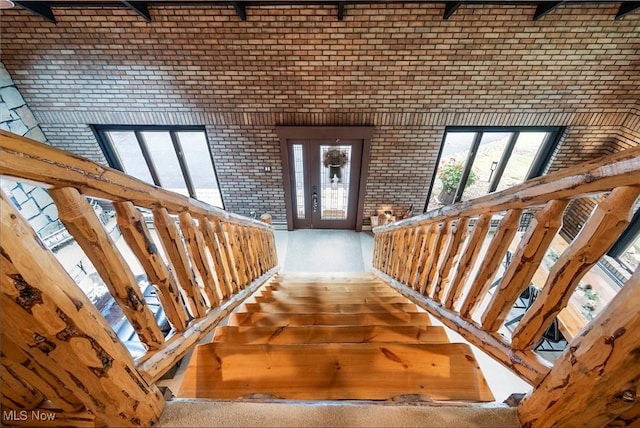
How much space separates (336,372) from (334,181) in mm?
4261

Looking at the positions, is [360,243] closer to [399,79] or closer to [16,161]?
[399,79]

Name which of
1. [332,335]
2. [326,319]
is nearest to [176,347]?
[332,335]

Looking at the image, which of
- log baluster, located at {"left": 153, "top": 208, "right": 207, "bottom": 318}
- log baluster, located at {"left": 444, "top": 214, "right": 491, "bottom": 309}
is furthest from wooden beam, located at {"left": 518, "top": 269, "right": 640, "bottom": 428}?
log baluster, located at {"left": 153, "top": 208, "right": 207, "bottom": 318}

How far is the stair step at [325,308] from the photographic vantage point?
2307 mm

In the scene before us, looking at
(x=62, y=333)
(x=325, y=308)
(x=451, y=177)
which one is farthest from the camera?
(x=451, y=177)

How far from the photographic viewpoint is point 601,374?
0.67 meters

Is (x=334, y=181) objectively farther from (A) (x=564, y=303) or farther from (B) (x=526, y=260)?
(A) (x=564, y=303)

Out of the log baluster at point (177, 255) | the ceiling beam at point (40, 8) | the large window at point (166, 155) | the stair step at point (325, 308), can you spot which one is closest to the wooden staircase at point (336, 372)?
the log baluster at point (177, 255)

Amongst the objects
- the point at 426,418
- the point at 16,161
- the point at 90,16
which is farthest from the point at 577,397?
the point at 90,16

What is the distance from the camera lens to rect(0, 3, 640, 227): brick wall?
11.7 feet

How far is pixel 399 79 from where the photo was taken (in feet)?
13.1

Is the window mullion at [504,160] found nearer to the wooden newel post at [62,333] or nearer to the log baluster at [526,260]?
the log baluster at [526,260]

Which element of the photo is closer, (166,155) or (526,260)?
(526,260)

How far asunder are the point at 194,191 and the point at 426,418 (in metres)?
5.68
